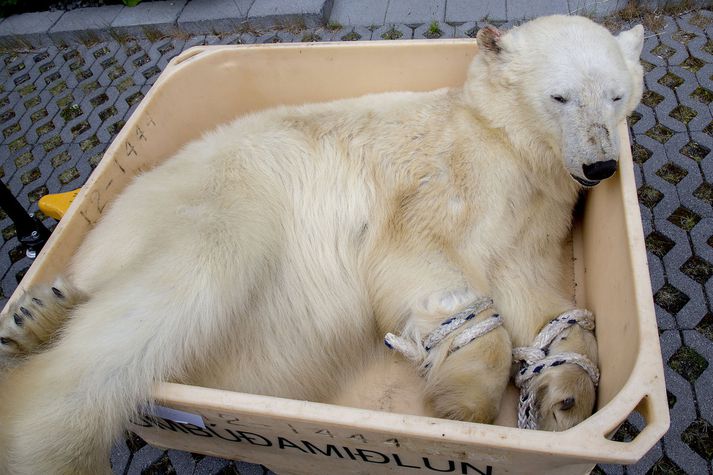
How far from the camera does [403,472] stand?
1.55m

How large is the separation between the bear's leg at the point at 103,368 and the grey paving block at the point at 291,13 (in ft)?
10.0

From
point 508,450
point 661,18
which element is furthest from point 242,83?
point 661,18

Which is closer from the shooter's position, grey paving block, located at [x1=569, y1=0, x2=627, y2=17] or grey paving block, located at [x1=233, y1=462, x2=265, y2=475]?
grey paving block, located at [x1=233, y1=462, x2=265, y2=475]

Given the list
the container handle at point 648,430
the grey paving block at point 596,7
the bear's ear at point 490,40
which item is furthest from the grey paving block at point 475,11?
the container handle at point 648,430

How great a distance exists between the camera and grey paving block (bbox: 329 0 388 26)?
4027mm

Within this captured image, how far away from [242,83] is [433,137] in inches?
46.2

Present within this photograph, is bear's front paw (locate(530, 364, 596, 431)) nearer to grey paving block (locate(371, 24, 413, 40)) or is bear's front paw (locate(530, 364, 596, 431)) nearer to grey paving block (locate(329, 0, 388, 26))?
grey paving block (locate(371, 24, 413, 40))

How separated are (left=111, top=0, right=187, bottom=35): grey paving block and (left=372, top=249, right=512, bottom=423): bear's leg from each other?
137 inches

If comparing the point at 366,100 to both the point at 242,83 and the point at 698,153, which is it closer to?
the point at 242,83

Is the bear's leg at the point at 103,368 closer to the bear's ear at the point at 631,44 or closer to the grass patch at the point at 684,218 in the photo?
the bear's ear at the point at 631,44

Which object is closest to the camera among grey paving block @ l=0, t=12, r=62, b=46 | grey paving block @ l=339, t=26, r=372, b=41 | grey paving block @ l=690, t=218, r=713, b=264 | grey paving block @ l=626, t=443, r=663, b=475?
grey paving block @ l=626, t=443, r=663, b=475

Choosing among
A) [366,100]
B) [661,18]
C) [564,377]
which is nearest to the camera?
[564,377]

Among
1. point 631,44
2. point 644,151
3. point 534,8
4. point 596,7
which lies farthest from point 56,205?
point 596,7

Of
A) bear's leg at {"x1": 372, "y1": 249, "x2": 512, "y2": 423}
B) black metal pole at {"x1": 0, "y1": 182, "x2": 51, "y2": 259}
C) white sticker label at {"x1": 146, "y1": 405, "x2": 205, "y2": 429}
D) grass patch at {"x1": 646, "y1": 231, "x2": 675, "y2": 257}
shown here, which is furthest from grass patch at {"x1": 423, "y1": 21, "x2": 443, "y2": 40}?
white sticker label at {"x1": 146, "y1": 405, "x2": 205, "y2": 429}
